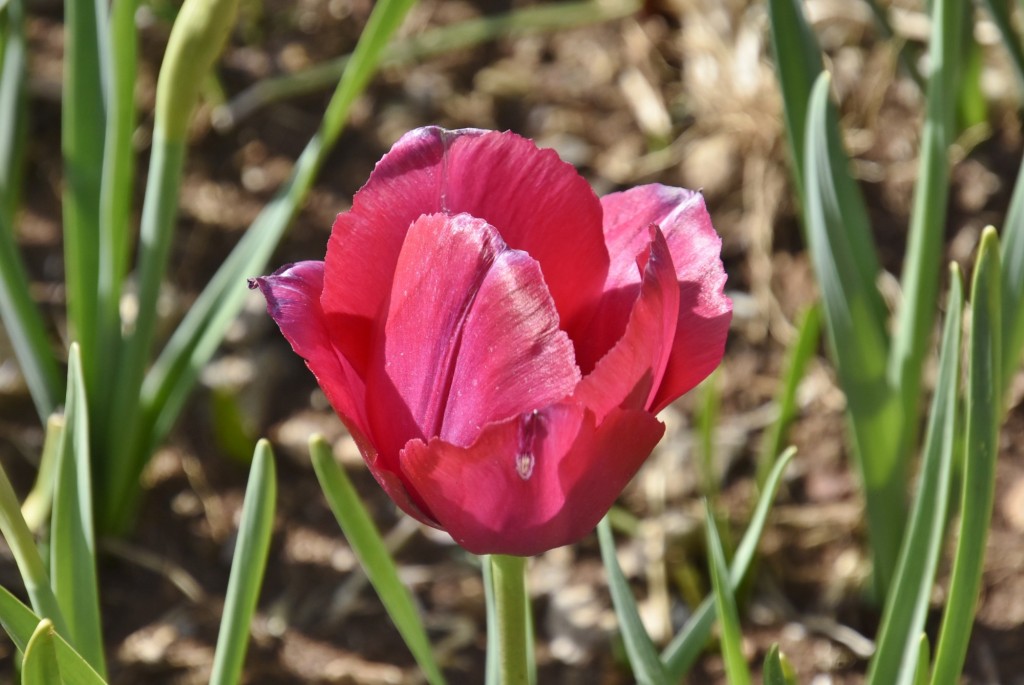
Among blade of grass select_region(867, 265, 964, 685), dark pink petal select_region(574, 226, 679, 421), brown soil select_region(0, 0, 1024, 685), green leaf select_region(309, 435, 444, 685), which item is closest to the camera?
dark pink petal select_region(574, 226, 679, 421)

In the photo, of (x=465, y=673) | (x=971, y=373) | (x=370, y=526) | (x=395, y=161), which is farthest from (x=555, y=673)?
(x=395, y=161)

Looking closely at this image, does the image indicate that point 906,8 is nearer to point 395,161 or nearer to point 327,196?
point 327,196

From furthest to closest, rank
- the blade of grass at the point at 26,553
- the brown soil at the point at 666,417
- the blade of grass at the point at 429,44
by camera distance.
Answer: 1. the blade of grass at the point at 429,44
2. the brown soil at the point at 666,417
3. the blade of grass at the point at 26,553

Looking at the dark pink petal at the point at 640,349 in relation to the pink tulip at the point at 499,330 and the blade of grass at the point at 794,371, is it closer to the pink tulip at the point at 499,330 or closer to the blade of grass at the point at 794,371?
the pink tulip at the point at 499,330

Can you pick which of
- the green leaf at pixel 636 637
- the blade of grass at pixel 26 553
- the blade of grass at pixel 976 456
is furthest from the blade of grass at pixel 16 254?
the blade of grass at pixel 976 456

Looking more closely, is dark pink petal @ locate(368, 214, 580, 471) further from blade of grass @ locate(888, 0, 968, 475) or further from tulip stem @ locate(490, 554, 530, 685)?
blade of grass @ locate(888, 0, 968, 475)

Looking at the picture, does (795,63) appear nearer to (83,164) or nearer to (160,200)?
(160,200)

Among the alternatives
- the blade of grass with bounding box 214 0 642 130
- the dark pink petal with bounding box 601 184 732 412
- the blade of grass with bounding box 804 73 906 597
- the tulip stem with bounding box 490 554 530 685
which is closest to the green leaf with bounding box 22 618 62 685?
the tulip stem with bounding box 490 554 530 685
